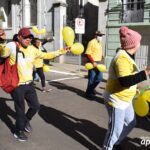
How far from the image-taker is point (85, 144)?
494cm

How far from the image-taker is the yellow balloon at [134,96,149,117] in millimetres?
5680

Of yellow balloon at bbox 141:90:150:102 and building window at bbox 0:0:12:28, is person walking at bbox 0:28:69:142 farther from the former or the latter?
building window at bbox 0:0:12:28

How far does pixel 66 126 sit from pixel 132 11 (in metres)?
9.80

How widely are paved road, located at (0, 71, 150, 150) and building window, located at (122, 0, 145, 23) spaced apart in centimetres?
657

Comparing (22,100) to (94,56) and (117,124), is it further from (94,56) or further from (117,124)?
(94,56)

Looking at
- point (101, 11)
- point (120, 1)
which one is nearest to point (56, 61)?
point (101, 11)

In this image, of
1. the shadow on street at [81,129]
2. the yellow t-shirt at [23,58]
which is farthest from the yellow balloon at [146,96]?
the yellow t-shirt at [23,58]

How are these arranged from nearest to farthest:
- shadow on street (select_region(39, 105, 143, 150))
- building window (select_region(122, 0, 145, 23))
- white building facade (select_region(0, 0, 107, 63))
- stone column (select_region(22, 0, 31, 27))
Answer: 1. shadow on street (select_region(39, 105, 143, 150))
2. building window (select_region(122, 0, 145, 23))
3. white building facade (select_region(0, 0, 107, 63))
4. stone column (select_region(22, 0, 31, 27))

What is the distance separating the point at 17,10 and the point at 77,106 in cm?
1623

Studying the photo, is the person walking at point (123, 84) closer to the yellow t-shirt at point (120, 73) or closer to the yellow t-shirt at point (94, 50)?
the yellow t-shirt at point (120, 73)

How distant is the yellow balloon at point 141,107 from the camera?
5.68 meters

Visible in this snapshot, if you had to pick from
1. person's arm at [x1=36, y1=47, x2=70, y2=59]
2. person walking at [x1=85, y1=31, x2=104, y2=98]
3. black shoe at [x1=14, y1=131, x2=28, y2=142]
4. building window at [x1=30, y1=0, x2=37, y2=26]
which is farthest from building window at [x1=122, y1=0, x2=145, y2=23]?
black shoe at [x1=14, y1=131, x2=28, y2=142]

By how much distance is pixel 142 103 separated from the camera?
18.7 feet

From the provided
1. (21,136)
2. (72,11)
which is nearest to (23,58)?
(21,136)
